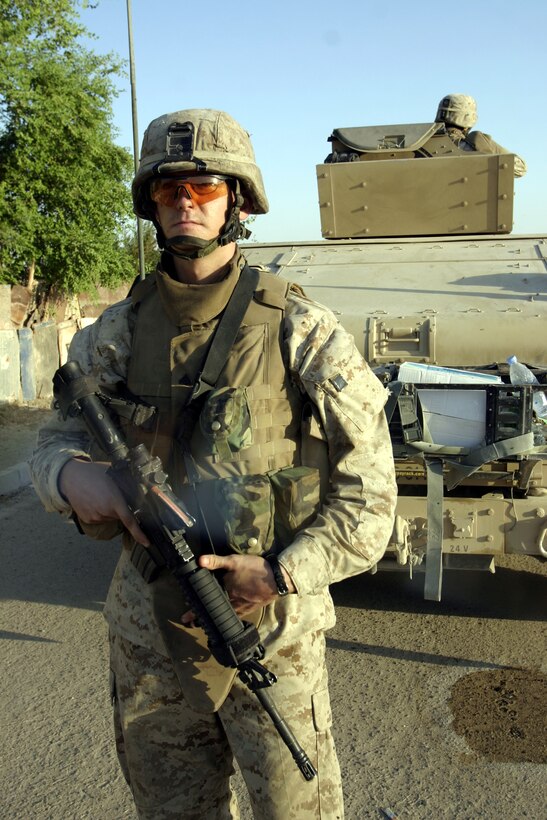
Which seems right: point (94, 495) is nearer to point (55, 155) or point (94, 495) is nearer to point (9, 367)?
point (9, 367)

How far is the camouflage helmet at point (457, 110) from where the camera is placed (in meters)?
6.45

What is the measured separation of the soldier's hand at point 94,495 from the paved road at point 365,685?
54.1 inches

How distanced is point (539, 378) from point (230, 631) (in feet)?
8.62

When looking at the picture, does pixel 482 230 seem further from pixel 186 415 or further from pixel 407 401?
pixel 186 415

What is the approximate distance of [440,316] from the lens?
4406mm

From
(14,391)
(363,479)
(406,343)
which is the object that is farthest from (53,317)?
(363,479)

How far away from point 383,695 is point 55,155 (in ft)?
37.8

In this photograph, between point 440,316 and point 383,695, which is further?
point 440,316

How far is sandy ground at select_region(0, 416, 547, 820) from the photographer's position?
275cm

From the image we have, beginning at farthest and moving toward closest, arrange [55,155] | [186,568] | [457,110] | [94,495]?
1. [55,155]
2. [457,110]
3. [94,495]
4. [186,568]

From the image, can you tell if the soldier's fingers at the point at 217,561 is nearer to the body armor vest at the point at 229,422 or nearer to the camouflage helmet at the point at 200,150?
the body armor vest at the point at 229,422

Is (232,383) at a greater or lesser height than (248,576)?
greater

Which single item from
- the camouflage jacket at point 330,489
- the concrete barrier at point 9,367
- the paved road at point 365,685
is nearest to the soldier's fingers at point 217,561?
the camouflage jacket at point 330,489

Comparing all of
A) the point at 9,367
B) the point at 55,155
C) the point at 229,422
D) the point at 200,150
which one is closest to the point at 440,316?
the point at 200,150
